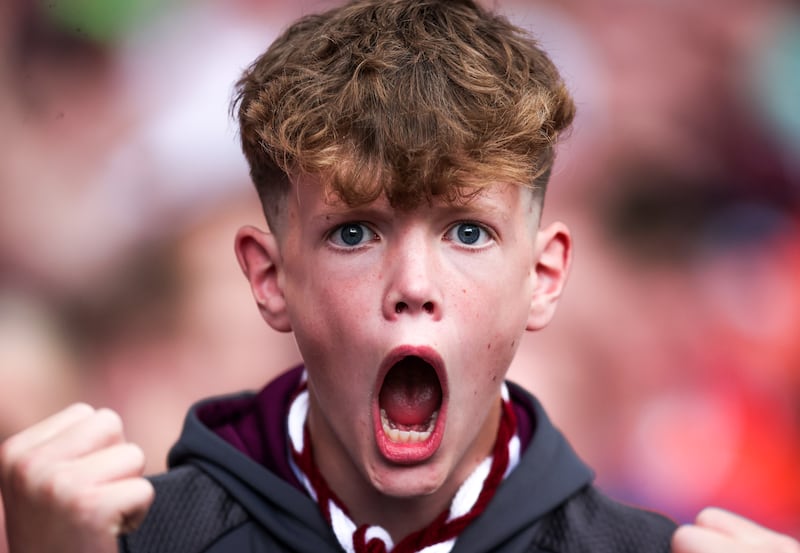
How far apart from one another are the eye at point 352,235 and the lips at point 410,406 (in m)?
0.17

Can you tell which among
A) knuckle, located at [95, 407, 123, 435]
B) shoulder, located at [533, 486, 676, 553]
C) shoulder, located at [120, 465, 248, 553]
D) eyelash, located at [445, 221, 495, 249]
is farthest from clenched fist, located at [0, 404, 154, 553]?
shoulder, located at [533, 486, 676, 553]

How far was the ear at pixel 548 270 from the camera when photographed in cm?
177

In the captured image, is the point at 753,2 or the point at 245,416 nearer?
the point at 245,416

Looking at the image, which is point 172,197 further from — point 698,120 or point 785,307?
point 785,307

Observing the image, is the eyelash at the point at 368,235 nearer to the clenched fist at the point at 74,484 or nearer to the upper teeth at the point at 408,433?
the upper teeth at the point at 408,433

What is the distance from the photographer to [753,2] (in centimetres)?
365

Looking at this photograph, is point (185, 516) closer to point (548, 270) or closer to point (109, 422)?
point (109, 422)

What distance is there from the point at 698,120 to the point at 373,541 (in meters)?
2.32

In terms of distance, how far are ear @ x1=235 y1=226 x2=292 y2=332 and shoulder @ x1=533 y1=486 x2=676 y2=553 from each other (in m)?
0.50

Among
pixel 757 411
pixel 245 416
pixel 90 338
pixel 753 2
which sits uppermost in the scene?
pixel 753 2

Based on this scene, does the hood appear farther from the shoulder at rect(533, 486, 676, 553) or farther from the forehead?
the forehead

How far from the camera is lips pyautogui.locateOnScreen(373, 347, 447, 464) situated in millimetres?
1584

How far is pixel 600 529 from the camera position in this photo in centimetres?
178

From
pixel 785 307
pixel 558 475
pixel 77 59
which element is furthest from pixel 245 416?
pixel 785 307
